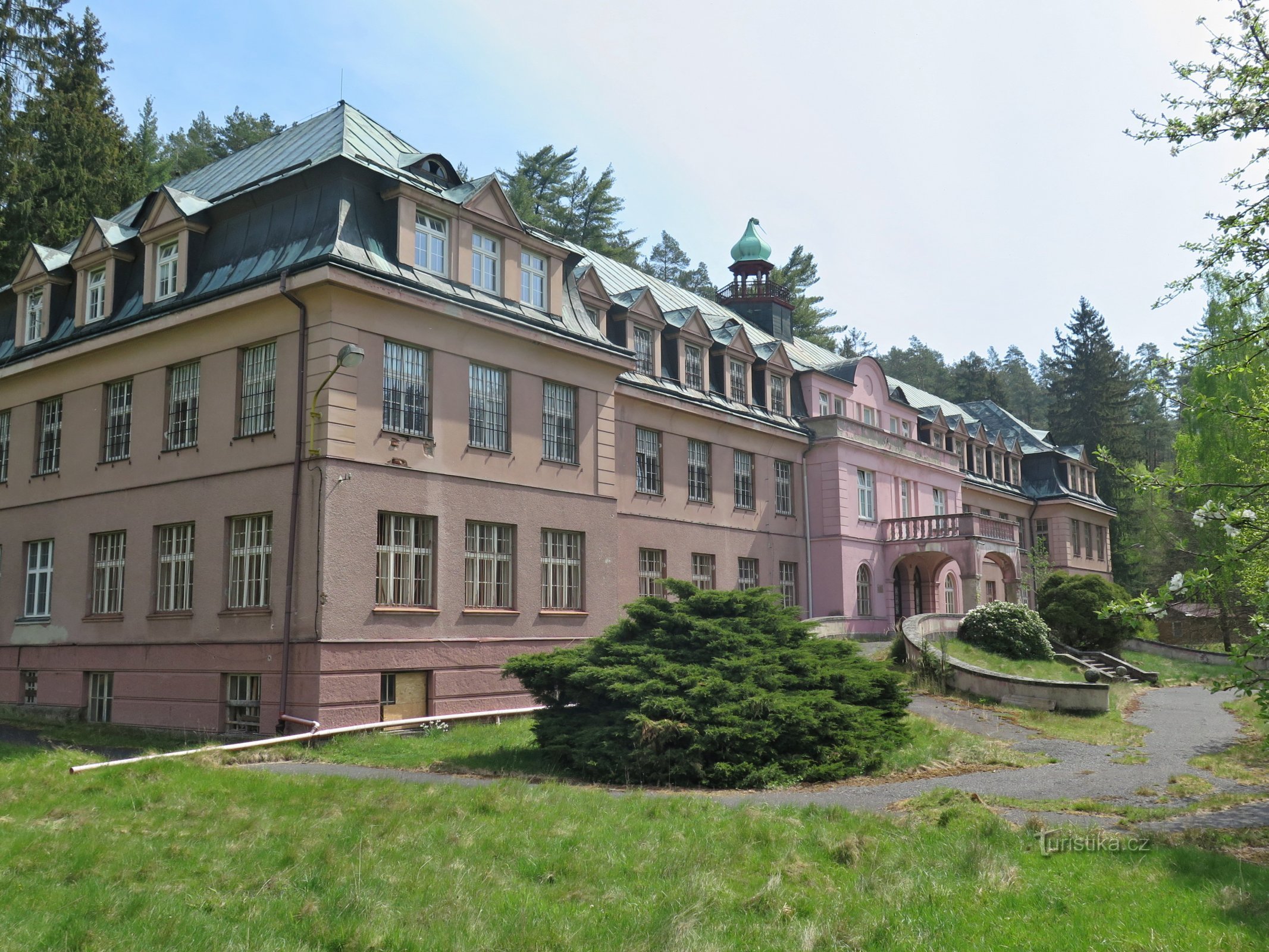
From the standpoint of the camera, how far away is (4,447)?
2472 cm

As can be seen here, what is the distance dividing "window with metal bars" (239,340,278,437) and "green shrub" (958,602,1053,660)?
18.8 m

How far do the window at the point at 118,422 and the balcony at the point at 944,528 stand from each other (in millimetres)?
23647

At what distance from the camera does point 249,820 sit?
9562mm

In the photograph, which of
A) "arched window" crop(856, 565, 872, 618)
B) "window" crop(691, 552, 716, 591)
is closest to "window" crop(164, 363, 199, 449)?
"window" crop(691, 552, 716, 591)

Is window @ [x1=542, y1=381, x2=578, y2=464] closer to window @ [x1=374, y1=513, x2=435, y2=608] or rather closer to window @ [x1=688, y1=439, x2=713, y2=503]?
window @ [x1=374, y1=513, x2=435, y2=608]

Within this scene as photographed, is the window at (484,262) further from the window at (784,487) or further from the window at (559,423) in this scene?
the window at (784,487)

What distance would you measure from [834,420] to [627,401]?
960cm

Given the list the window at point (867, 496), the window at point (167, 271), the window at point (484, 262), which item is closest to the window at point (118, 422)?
the window at point (167, 271)

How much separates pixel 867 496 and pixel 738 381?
22.9 ft

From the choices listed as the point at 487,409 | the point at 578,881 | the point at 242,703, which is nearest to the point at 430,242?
the point at 487,409

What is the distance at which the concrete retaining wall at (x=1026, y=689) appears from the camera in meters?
21.6

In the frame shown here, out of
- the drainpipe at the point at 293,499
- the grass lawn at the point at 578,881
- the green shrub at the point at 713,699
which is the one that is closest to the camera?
the grass lawn at the point at 578,881

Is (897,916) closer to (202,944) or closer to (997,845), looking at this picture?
(997,845)

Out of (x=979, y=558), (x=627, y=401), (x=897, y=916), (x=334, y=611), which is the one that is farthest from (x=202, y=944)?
(x=979, y=558)
